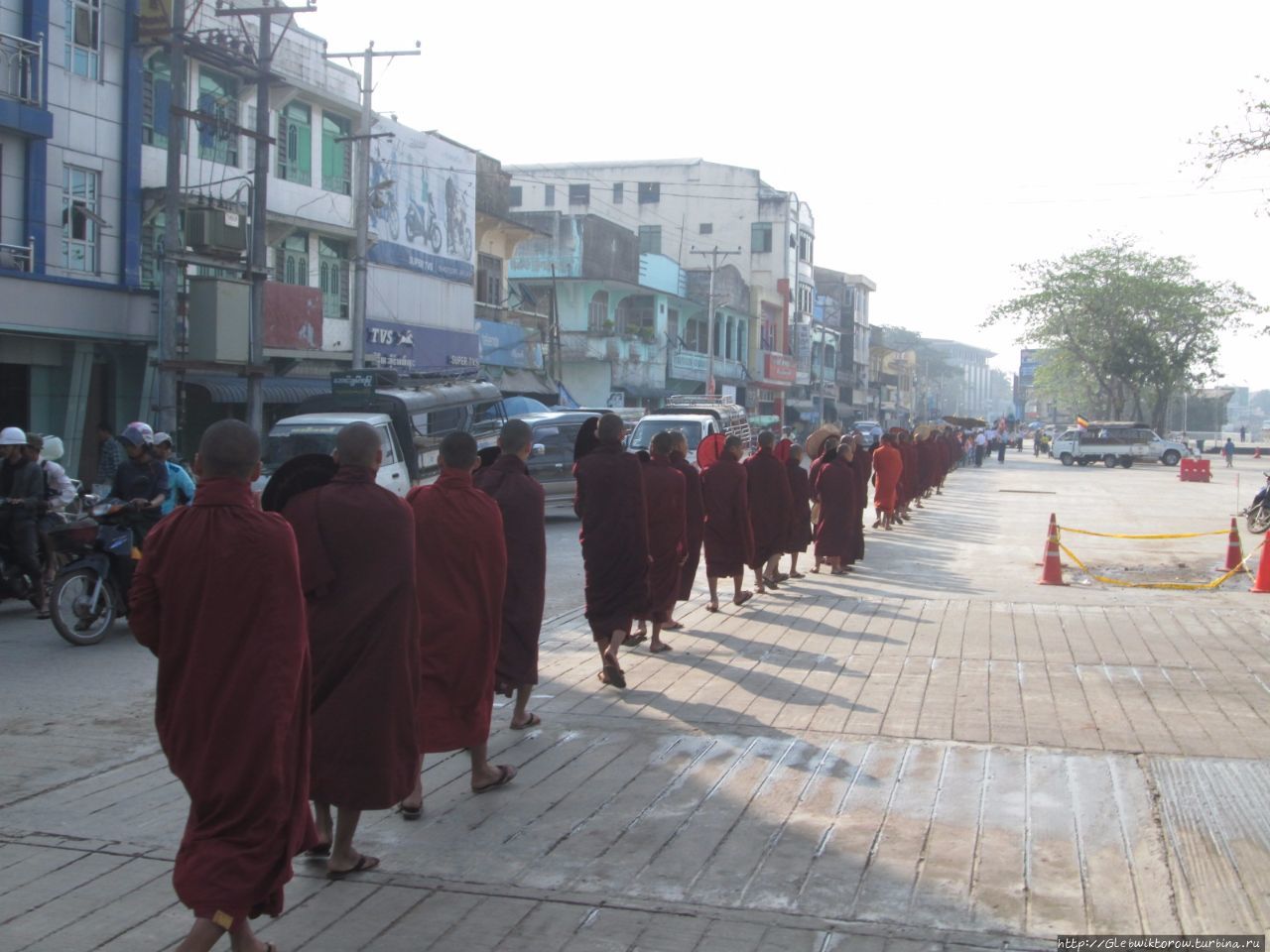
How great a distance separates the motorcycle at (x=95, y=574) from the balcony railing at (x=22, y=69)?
39.8ft

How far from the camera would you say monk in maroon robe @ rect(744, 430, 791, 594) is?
12.3 metres

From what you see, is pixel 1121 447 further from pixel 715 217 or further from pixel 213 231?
pixel 213 231

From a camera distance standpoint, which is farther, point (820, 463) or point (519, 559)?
point (820, 463)

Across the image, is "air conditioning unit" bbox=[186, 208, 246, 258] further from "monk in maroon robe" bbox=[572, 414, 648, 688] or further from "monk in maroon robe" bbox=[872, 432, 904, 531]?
"monk in maroon robe" bbox=[572, 414, 648, 688]

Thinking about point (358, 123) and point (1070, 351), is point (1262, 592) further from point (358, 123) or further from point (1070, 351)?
→ point (1070, 351)

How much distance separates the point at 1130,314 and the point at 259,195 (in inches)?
2089

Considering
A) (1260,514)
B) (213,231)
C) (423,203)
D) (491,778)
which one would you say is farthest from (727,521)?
(423,203)

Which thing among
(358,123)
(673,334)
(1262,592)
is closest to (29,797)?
(1262,592)

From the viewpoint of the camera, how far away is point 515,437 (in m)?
6.67

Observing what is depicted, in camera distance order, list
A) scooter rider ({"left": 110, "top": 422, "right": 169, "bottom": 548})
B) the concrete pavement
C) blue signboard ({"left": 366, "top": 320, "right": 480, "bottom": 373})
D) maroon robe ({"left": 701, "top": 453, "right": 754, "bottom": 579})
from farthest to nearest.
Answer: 1. blue signboard ({"left": 366, "top": 320, "right": 480, "bottom": 373})
2. maroon robe ({"left": 701, "top": 453, "right": 754, "bottom": 579})
3. scooter rider ({"left": 110, "top": 422, "right": 169, "bottom": 548})
4. the concrete pavement

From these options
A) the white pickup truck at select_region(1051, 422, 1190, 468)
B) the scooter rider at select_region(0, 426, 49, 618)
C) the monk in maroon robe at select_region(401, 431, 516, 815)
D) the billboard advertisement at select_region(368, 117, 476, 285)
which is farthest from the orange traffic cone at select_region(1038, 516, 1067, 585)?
the white pickup truck at select_region(1051, 422, 1190, 468)

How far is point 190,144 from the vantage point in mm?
23922

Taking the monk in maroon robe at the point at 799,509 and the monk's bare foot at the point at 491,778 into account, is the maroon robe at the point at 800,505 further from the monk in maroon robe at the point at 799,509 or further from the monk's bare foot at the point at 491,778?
the monk's bare foot at the point at 491,778

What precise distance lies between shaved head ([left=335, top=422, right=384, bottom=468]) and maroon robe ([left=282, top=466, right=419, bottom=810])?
113 millimetres
